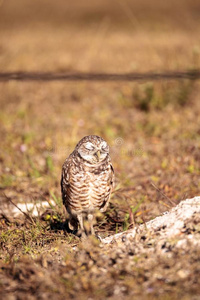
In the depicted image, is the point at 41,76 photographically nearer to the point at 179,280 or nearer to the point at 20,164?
the point at 20,164

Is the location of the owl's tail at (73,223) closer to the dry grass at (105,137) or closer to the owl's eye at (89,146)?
the dry grass at (105,137)

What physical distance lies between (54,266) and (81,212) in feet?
2.40

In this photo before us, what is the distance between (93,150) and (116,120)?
129 inches

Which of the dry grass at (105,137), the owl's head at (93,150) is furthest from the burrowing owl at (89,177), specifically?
the dry grass at (105,137)

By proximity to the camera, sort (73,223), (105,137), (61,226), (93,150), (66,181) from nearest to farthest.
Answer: (93,150)
(66,181)
(73,223)
(61,226)
(105,137)

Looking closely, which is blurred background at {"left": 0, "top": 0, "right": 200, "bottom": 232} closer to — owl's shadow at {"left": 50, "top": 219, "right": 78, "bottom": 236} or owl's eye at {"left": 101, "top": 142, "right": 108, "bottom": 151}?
owl's shadow at {"left": 50, "top": 219, "right": 78, "bottom": 236}

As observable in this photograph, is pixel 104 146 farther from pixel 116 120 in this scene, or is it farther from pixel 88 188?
pixel 116 120

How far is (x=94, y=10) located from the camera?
1620 cm

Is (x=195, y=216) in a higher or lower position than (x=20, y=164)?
higher

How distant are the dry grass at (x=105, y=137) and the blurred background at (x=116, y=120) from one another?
17mm

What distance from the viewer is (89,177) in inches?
120

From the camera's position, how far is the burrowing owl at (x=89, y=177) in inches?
120

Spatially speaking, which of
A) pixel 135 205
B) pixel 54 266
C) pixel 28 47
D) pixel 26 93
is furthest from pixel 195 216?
pixel 28 47

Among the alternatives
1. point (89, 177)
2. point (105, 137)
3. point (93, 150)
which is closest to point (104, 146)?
point (93, 150)
